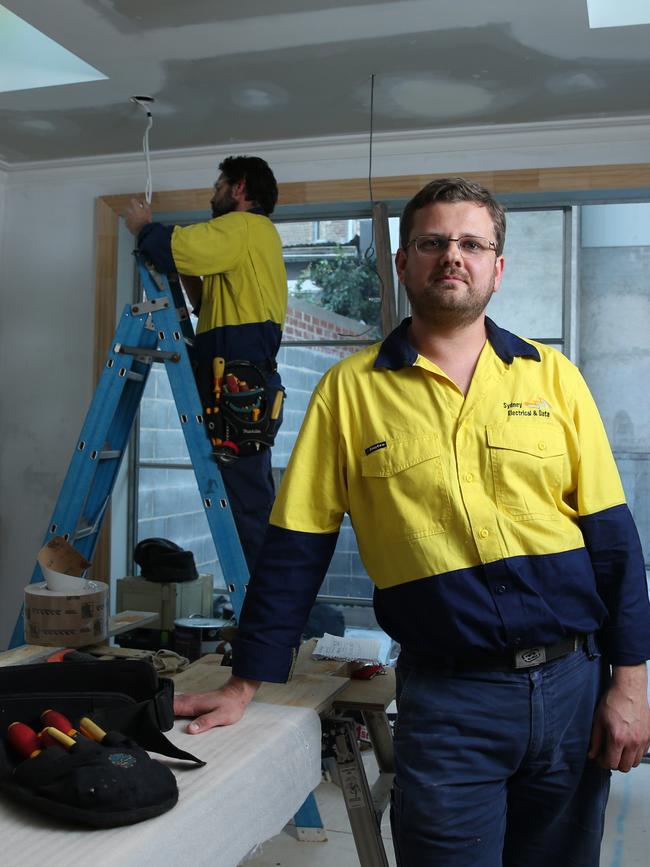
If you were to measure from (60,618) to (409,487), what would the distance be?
4.08 ft

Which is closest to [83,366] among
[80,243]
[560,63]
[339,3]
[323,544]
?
[80,243]

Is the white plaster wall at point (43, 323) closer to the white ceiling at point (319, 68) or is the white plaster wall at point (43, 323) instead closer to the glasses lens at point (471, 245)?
the white ceiling at point (319, 68)

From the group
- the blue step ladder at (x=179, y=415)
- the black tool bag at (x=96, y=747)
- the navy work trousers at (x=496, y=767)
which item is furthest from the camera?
the blue step ladder at (x=179, y=415)

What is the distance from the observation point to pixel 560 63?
10.6 ft

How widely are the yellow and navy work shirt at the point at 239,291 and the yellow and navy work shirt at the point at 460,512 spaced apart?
1820 mm

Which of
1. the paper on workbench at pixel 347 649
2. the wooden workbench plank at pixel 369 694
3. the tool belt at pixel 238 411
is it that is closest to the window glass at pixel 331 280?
the tool belt at pixel 238 411

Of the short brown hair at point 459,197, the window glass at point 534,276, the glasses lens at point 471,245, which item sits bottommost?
the glasses lens at point 471,245

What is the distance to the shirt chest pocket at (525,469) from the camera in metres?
1.49

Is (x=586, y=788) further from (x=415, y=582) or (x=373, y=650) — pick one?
(x=373, y=650)

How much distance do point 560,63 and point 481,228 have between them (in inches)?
79.5

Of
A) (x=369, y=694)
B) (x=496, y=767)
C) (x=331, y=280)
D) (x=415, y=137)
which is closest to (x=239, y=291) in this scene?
(x=331, y=280)

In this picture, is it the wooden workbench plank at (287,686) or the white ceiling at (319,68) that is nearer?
the wooden workbench plank at (287,686)

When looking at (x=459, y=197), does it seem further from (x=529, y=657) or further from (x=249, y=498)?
(x=249, y=498)

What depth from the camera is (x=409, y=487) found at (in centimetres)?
152
